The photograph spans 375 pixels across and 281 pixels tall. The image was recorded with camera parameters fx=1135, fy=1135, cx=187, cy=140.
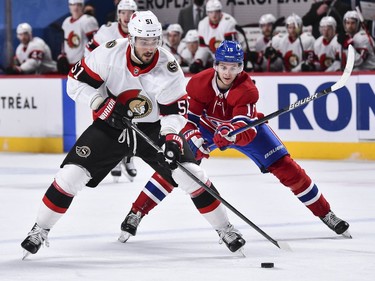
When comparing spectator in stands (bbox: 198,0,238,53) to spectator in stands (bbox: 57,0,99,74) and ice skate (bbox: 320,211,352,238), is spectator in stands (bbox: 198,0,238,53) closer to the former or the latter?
spectator in stands (bbox: 57,0,99,74)

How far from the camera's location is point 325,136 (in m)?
10.2

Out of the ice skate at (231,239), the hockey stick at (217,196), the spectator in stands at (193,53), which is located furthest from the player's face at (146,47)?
the spectator in stands at (193,53)

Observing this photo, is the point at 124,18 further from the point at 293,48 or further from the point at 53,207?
the point at 53,207

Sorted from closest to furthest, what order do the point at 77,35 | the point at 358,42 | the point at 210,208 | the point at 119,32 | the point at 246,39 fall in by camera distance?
the point at 210,208
the point at 119,32
the point at 358,42
the point at 246,39
the point at 77,35

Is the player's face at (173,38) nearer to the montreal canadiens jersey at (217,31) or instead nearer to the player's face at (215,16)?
the montreal canadiens jersey at (217,31)

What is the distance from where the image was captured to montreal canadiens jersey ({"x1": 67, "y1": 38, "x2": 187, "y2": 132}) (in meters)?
5.34

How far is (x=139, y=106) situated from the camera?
5.45 m

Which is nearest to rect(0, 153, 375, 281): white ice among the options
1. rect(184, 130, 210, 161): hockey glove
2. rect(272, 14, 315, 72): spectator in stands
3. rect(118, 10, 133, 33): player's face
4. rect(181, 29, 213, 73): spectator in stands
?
rect(184, 130, 210, 161): hockey glove

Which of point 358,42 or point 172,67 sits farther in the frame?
point 358,42

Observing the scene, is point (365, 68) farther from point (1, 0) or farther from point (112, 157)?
point (112, 157)

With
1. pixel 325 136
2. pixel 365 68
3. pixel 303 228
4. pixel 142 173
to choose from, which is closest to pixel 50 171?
pixel 142 173

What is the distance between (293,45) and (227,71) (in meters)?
5.69

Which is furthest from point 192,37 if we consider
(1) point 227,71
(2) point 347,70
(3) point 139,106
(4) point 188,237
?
(3) point 139,106

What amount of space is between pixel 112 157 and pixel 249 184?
3.29 metres
